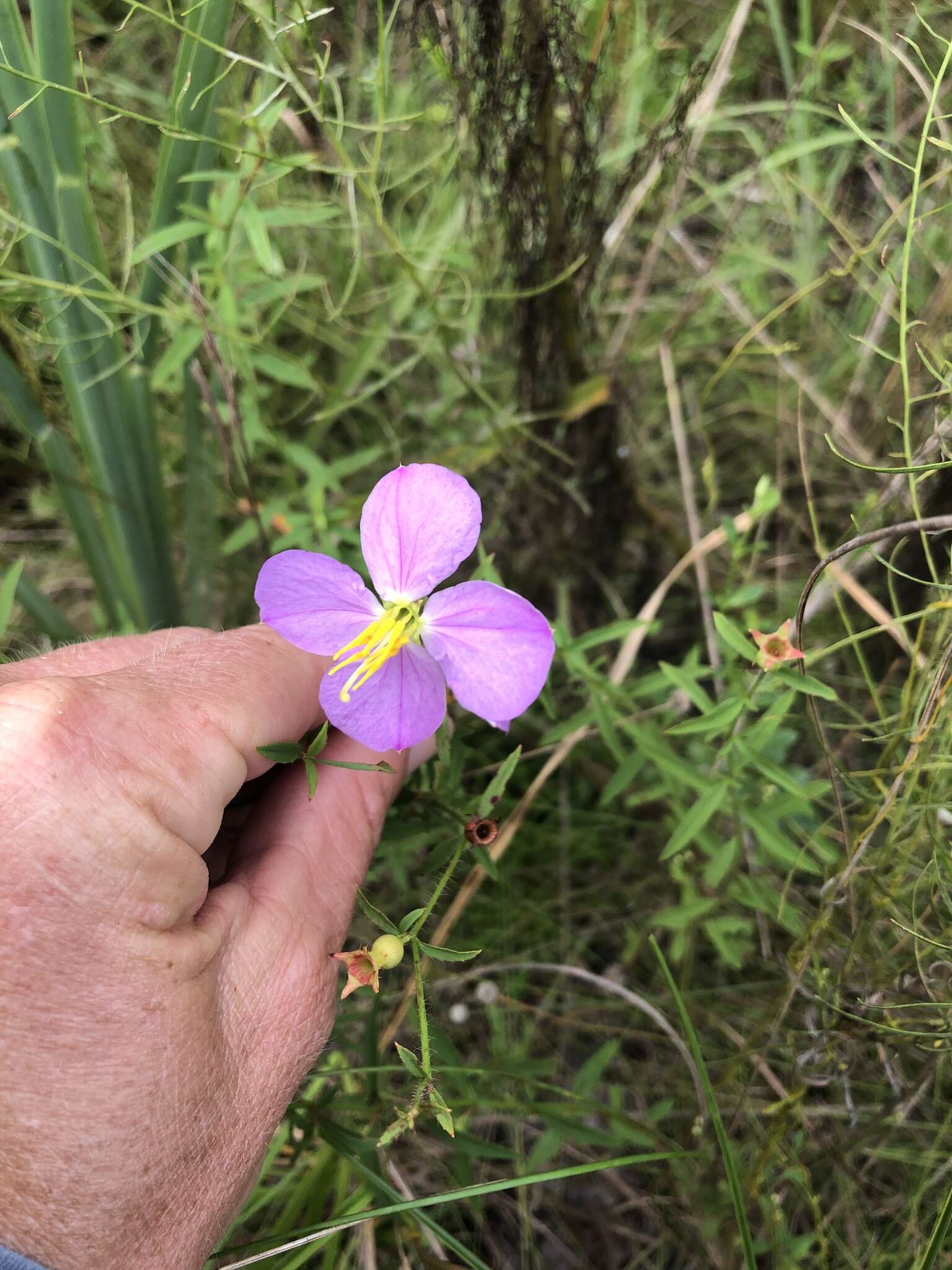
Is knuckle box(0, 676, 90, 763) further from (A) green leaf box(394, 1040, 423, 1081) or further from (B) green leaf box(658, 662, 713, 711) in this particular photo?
(B) green leaf box(658, 662, 713, 711)

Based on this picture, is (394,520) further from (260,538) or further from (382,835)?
(260,538)

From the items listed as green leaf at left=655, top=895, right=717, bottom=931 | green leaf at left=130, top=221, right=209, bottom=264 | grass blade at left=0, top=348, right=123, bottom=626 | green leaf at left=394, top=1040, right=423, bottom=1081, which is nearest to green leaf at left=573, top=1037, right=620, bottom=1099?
green leaf at left=655, top=895, right=717, bottom=931

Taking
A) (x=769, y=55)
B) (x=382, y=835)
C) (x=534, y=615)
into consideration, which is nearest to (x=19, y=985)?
(x=382, y=835)

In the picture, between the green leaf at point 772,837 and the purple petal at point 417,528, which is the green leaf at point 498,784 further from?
the green leaf at point 772,837

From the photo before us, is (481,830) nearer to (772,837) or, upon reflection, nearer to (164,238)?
(772,837)

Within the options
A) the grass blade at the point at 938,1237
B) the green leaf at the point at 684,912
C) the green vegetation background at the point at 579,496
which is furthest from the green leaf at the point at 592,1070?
the grass blade at the point at 938,1237
